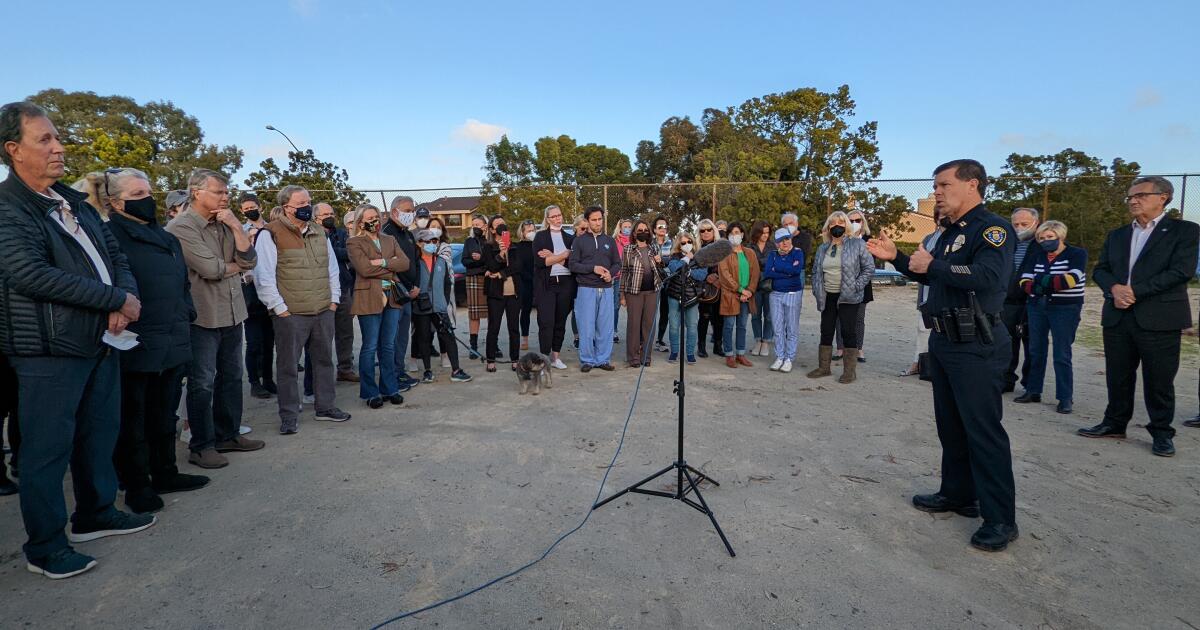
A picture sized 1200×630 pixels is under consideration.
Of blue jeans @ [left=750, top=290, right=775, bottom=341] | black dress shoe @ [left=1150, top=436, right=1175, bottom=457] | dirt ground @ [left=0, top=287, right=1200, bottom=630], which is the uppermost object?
blue jeans @ [left=750, top=290, right=775, bottom=341]

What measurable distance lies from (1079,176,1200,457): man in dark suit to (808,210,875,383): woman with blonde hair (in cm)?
236

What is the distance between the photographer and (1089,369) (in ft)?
25.0

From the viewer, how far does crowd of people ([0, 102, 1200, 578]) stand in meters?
3.00

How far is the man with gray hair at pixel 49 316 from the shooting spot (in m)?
2.88

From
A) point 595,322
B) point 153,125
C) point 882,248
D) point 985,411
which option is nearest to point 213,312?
point 595,322

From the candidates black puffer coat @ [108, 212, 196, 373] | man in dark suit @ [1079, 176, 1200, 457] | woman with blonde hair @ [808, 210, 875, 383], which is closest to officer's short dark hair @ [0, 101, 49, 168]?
black puffer coat @ [108, 212, 196, 373]

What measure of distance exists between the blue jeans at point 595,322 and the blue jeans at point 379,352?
7.63 feet

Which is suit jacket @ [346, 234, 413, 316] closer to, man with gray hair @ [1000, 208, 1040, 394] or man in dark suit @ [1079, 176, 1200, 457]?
Result: man with gray hair @ [1000, 208, 1040, 394]

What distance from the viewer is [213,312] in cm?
444

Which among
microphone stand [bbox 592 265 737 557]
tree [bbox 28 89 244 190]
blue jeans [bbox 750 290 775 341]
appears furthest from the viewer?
tree [bbox 28 89 244 190]

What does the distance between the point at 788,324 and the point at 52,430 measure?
706cm

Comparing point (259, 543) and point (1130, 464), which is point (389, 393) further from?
point (1130, 464)

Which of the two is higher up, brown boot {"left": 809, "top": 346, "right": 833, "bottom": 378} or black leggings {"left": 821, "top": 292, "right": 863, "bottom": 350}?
black leggings {"left": 821, "top": 292, "right": 863, "bottom": 350}

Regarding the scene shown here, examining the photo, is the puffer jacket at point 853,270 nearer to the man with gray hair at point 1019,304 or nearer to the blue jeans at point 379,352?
the man with gray hair at point 1019,304
